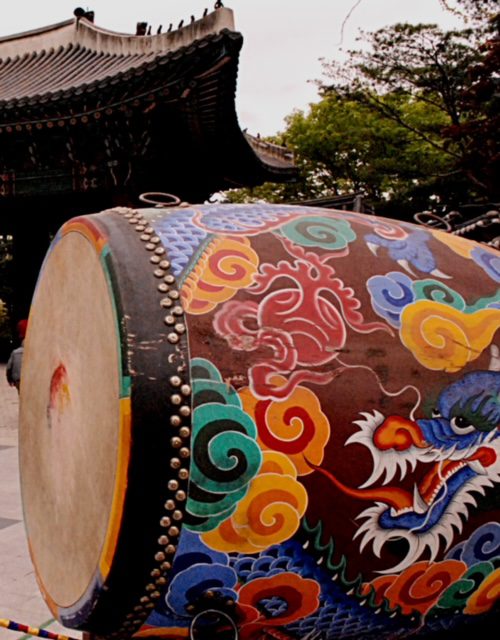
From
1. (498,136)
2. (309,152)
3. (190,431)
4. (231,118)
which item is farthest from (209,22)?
(309,152)

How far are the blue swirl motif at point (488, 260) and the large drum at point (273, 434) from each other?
0.09m

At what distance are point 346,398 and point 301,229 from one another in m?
0.51

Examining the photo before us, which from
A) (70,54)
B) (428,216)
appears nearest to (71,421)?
(428,216)

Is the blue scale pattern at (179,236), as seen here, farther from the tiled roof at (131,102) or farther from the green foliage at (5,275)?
the green foliage at (5,275)

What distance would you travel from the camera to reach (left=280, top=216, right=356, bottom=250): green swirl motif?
1830 mm

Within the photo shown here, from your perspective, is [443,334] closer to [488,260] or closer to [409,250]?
[409,250]

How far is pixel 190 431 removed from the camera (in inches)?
58.9

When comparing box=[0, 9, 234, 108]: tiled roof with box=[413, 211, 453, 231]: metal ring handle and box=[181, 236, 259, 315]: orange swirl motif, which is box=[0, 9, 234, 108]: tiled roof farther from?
box=[181, 236, 259, 315]: orange swirl motif

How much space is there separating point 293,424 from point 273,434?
5 cm

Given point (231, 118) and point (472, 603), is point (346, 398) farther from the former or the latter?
point (231, 118)

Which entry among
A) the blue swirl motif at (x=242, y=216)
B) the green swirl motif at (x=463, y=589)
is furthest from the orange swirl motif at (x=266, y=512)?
the blue swirl motif at (x=242, y=216)

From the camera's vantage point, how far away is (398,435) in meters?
1.63

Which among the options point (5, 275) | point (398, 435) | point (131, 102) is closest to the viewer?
point (398, 435)

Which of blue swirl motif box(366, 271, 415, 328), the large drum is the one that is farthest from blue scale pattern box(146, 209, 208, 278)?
blue swirl motif box(366, 271, 415, 328)
